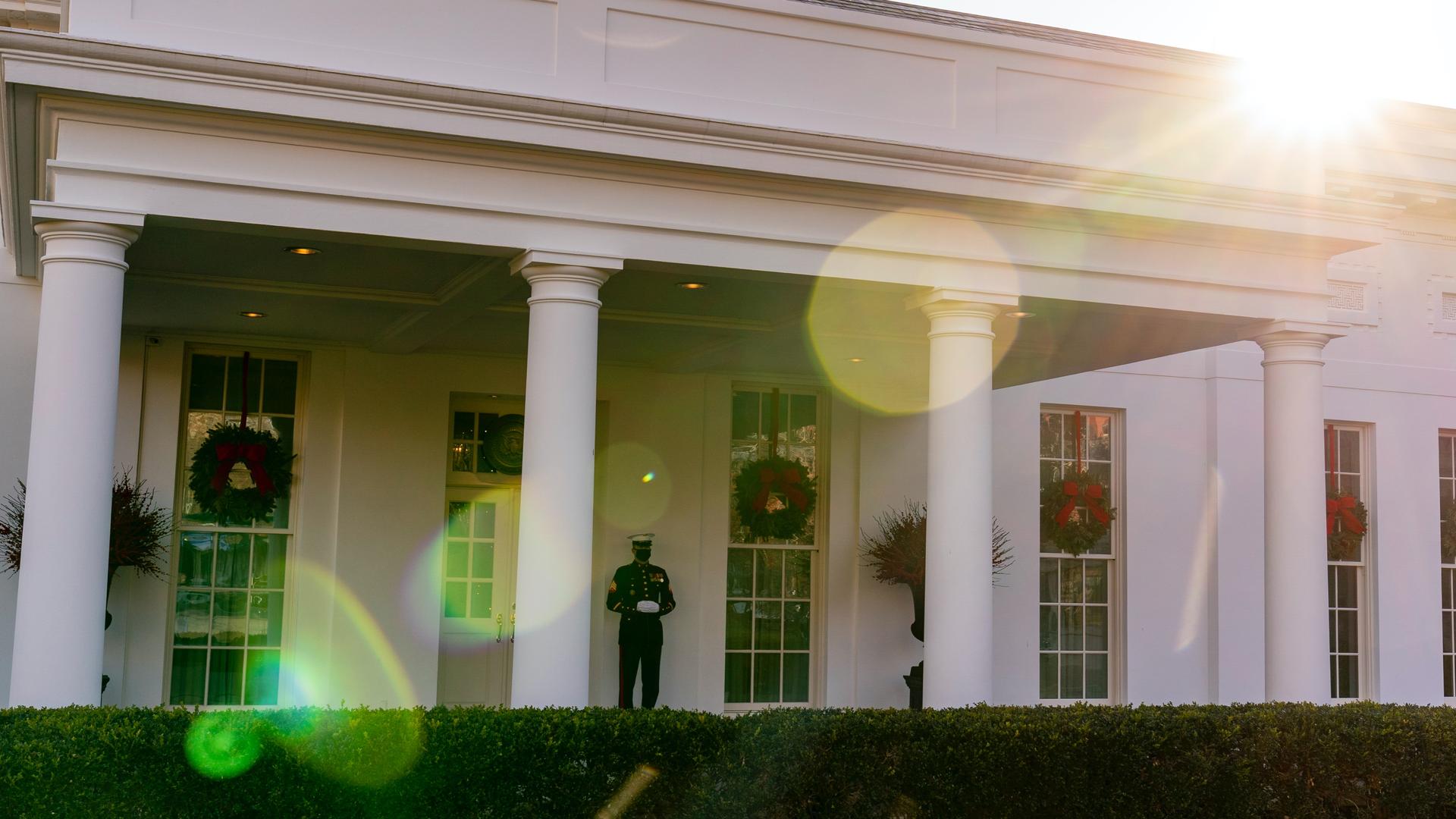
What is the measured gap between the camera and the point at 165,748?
5738mm

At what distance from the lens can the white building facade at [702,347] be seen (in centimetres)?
693

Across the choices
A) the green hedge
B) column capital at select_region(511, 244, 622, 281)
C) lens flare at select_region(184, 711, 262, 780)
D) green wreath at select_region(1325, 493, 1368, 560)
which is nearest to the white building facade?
column capital at select_region(511, 244, 622, 281)

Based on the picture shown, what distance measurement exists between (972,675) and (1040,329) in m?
3.37

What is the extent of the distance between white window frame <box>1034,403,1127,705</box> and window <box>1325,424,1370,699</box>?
93.4 inches

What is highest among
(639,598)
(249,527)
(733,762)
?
(249,527)

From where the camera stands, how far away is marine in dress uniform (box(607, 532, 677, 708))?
1191cm

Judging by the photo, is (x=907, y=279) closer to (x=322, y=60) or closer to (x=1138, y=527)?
(x=322, y=60)

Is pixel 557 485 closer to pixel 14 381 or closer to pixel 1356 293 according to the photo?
pixel 14 381

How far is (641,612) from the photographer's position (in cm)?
1197

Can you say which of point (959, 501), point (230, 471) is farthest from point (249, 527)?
point (959, 501)

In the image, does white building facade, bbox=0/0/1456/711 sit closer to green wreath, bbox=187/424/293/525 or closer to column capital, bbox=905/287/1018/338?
column capital, bbox=905/287/1018/338

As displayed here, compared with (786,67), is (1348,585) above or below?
below

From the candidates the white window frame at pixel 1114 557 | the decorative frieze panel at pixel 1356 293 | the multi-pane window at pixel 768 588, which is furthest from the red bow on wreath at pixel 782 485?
the decorative frieze panel at pixel 1356 293

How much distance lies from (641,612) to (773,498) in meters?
1.75
